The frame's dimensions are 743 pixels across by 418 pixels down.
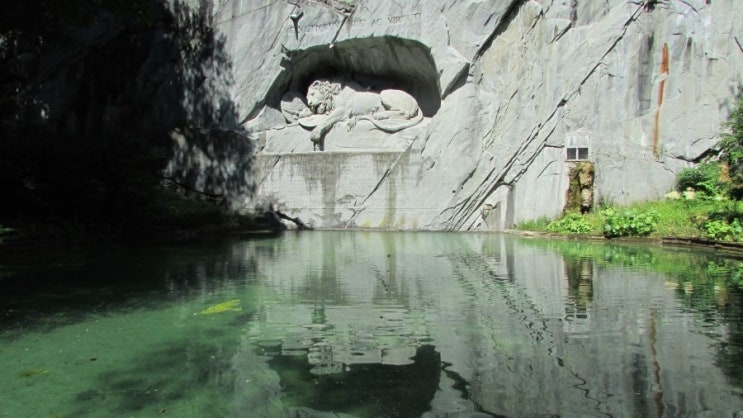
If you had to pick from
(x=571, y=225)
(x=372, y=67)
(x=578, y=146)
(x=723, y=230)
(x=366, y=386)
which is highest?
(x=372, y=67)

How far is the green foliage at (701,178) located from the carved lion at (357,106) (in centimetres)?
673

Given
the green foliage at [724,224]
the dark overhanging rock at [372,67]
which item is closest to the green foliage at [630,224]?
the green foliage at [724,224]

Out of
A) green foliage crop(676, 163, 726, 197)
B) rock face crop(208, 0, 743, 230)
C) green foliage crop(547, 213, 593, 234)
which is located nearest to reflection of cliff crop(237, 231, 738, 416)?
green foliage crop(547, 213, 593, 234)

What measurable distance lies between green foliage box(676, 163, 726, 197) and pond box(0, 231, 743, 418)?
5.82 metres

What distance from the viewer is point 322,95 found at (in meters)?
17.9

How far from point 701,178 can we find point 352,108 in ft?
29.7

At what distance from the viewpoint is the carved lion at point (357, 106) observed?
1702 cm

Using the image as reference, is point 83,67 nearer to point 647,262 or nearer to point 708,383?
point 647,262

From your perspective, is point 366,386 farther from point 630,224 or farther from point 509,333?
point 630,224

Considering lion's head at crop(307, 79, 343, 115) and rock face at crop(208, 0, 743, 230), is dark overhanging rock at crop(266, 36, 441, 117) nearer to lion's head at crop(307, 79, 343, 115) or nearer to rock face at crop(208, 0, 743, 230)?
rock face at crop(208, 0, 743, 230)

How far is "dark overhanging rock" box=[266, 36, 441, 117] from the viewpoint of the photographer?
1672 centimetres

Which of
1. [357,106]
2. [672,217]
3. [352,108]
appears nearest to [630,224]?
[672,217]

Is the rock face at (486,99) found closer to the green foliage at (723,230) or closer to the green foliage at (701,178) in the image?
the green foliage at (701,178)

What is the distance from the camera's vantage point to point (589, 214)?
542 inches
